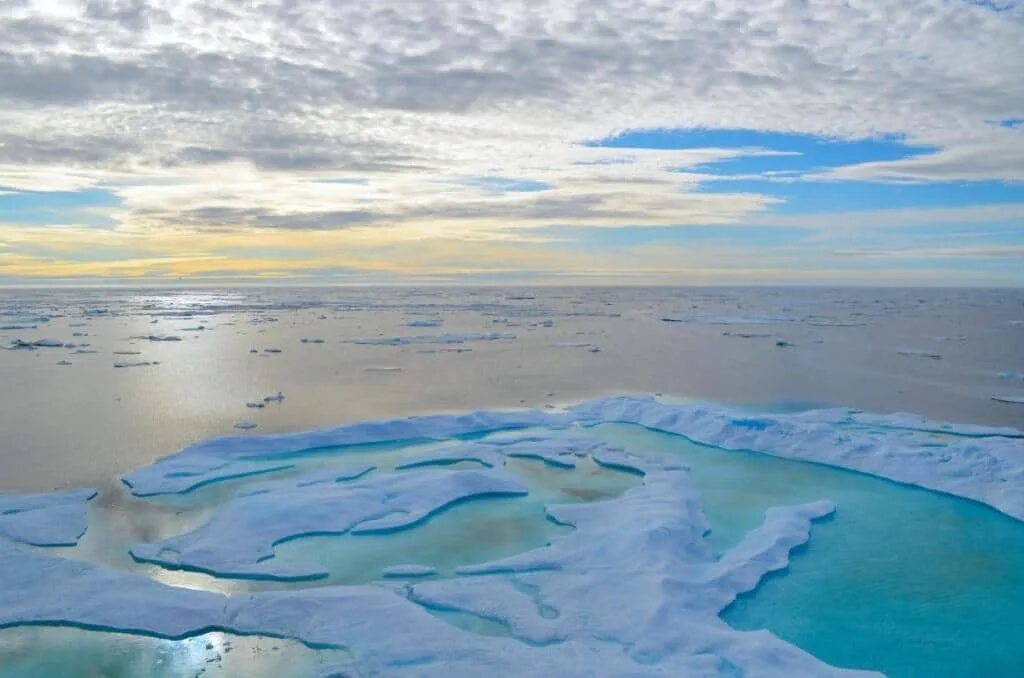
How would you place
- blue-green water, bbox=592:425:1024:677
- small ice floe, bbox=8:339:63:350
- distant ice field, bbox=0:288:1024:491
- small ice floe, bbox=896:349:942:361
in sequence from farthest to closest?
small ice floe, bbox=8:339:63:350 < small ice floe, bbox=896:349:942:361 < distant ice field, bbox=0:288:1024:491 < blue-green water, bbox=592:425:1024:677

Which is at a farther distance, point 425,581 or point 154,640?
point 425,581

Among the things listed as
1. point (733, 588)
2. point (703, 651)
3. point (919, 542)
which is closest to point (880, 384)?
point (919, 542)

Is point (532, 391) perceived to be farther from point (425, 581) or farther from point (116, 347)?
point (116, 347)

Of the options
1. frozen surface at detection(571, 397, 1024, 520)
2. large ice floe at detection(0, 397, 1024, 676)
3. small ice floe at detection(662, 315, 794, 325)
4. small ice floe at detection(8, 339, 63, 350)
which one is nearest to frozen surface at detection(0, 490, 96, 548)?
large ice floe at detection(0, 397, 1024, 676)

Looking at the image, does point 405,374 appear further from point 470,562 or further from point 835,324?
point 835,324

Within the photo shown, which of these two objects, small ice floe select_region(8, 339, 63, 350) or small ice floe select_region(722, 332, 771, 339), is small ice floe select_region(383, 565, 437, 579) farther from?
small ice floe select_region(722, 332, 771, 339)

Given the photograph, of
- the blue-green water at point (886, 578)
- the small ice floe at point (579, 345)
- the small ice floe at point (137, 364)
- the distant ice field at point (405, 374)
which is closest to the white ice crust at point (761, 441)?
the blue-green water at point (886, 578)
